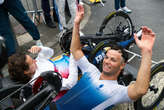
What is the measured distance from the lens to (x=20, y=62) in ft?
6.14

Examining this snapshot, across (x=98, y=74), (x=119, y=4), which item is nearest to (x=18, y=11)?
(x=98, y=74)

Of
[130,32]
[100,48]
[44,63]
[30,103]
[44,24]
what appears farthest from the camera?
[44,24]

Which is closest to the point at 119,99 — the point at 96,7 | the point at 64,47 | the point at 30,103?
the point at 30,103

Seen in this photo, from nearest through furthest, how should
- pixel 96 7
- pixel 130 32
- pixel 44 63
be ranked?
pixel 44 63 → pixel 130 32 → pixel 96 7

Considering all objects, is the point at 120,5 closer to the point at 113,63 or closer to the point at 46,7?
the point at 46,7

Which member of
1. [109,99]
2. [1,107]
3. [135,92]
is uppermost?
[1,107]

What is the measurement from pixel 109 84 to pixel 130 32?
219 centimetres

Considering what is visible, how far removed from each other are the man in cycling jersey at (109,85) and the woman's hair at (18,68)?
0.50 metres

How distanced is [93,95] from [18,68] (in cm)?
81

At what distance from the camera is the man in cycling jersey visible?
1.60 metres

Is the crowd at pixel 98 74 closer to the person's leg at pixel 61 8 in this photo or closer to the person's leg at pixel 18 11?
the person's leg at pixel 18 11

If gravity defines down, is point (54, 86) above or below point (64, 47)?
above

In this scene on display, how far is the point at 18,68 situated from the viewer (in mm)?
1856

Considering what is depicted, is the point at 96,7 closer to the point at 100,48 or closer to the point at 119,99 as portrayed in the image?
the point at 100,48
